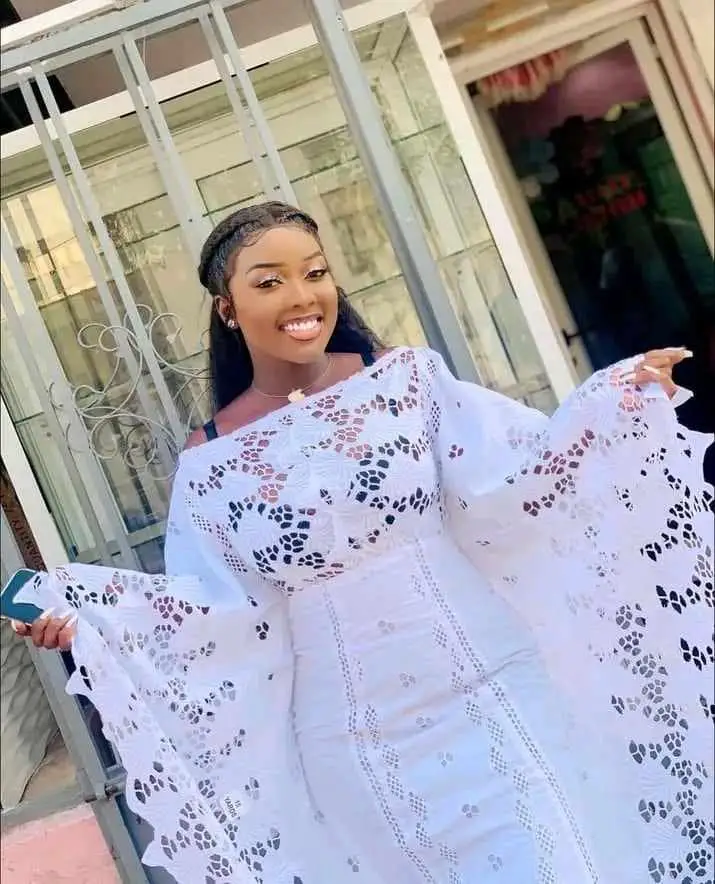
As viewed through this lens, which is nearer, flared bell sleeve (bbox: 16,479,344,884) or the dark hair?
flared bell sleeve (bbox: 16,479,344,884)

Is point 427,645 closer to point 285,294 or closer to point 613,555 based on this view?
point 613,555

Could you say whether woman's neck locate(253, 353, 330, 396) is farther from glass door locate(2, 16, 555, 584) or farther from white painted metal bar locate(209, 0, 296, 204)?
white painted metal bar locate(209, 0, 296, 204)

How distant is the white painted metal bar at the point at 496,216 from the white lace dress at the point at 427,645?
69 centimetres

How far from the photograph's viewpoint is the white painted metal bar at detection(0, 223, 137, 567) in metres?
1.74

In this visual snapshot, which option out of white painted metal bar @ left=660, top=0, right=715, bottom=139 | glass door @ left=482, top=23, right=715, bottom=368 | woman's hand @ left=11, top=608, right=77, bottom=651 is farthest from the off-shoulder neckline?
glass door @ left=482, top=23, right=715, bottom=368

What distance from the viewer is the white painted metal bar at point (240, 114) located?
67.2 inches

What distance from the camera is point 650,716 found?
1.42m

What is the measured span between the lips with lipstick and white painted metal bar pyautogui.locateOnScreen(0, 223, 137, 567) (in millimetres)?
536

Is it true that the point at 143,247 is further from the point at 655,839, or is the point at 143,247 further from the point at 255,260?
the point at 655,839

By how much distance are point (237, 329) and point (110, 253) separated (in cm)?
38

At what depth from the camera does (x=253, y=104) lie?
1727 millimetres

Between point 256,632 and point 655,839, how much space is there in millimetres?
698

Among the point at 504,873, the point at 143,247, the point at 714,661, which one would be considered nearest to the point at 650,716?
the point at 714,661

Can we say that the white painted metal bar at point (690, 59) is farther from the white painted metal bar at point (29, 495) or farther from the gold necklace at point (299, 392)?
the white painted metal bar at point (29, 495)
